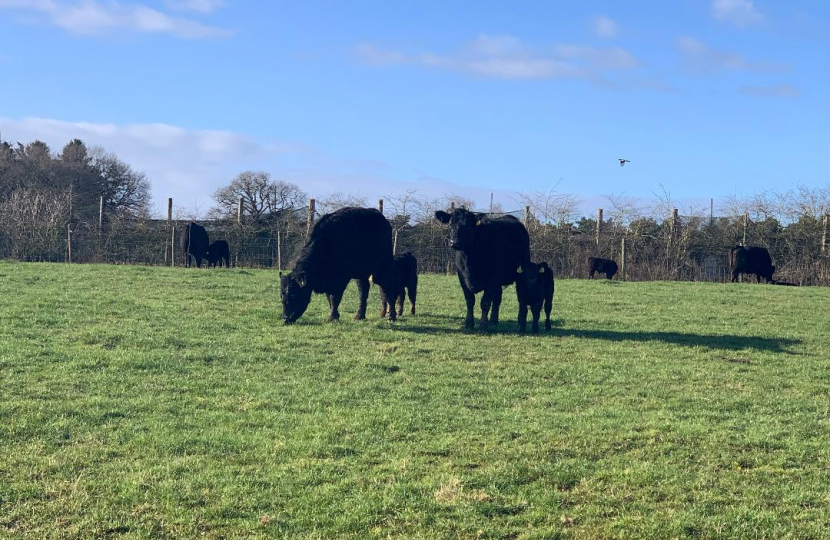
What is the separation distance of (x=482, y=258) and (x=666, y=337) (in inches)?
126

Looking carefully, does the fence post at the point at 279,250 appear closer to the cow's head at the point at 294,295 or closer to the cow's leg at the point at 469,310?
the cow's head at the point at 294,295

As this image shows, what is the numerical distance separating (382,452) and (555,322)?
29.3 feet

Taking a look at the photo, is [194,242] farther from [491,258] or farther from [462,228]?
[462,228]

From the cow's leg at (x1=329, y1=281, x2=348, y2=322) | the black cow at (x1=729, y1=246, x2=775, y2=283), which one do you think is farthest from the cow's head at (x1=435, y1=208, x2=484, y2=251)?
the black cow at (x1=729, y1=246, x2=775, y2=283)

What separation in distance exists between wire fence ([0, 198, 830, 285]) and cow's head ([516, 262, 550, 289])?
13.6 m

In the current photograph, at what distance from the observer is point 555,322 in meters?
15.1

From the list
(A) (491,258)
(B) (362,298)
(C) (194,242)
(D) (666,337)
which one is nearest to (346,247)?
(B) (362,298)

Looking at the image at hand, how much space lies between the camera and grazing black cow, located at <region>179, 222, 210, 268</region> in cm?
2822

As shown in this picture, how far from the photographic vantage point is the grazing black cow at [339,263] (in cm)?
1379

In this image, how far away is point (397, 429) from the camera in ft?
23.7

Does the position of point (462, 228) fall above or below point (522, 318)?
above

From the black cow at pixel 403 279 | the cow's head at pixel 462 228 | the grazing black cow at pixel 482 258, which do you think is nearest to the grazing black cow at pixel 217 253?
the black cow at pixel 403 279

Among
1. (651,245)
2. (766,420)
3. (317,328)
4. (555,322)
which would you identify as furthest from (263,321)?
(651,245)

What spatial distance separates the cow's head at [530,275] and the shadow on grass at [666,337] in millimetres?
792
